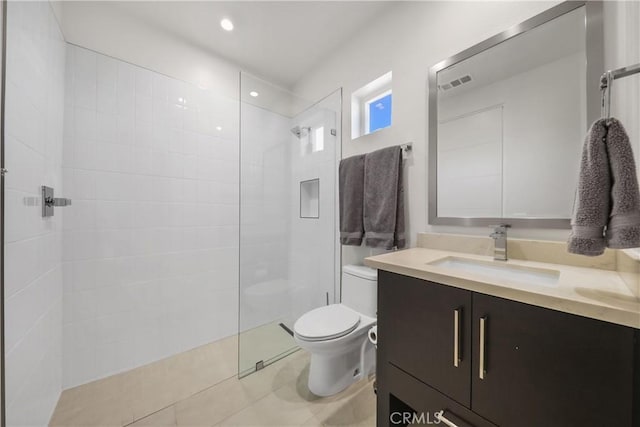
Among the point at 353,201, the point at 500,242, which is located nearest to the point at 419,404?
the point at 500,242

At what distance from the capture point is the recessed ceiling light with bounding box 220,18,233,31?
173cm

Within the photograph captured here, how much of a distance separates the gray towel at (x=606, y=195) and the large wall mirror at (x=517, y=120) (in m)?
0.48

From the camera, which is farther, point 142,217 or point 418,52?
point 142,217

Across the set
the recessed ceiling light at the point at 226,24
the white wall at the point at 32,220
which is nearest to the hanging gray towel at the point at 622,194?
the white wall at the point at 32,220

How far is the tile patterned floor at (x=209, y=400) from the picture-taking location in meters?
1.27

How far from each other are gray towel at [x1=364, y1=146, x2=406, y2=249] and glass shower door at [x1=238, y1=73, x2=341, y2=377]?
0.43 meters

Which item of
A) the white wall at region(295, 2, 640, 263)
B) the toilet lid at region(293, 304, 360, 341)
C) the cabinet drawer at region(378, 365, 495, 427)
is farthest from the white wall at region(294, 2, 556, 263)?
the cabinet drawer at region(378, 365, 495, 427)

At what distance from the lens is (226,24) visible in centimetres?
176

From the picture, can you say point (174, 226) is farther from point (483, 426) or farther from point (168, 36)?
point (483, 426)

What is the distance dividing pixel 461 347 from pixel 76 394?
220 centimetres

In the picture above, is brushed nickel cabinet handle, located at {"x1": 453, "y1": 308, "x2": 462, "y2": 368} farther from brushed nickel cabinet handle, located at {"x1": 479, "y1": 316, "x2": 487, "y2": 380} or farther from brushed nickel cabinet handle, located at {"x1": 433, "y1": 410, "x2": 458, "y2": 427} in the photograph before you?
brushed nickel cabinet handle, located at {"x1": 433, "y1": 410, "x2": 458, "y2": 427}

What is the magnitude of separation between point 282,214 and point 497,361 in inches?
63.8

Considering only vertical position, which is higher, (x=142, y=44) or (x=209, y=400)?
(x=142, y=44)

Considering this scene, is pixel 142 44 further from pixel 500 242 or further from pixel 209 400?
pixel 500 242
